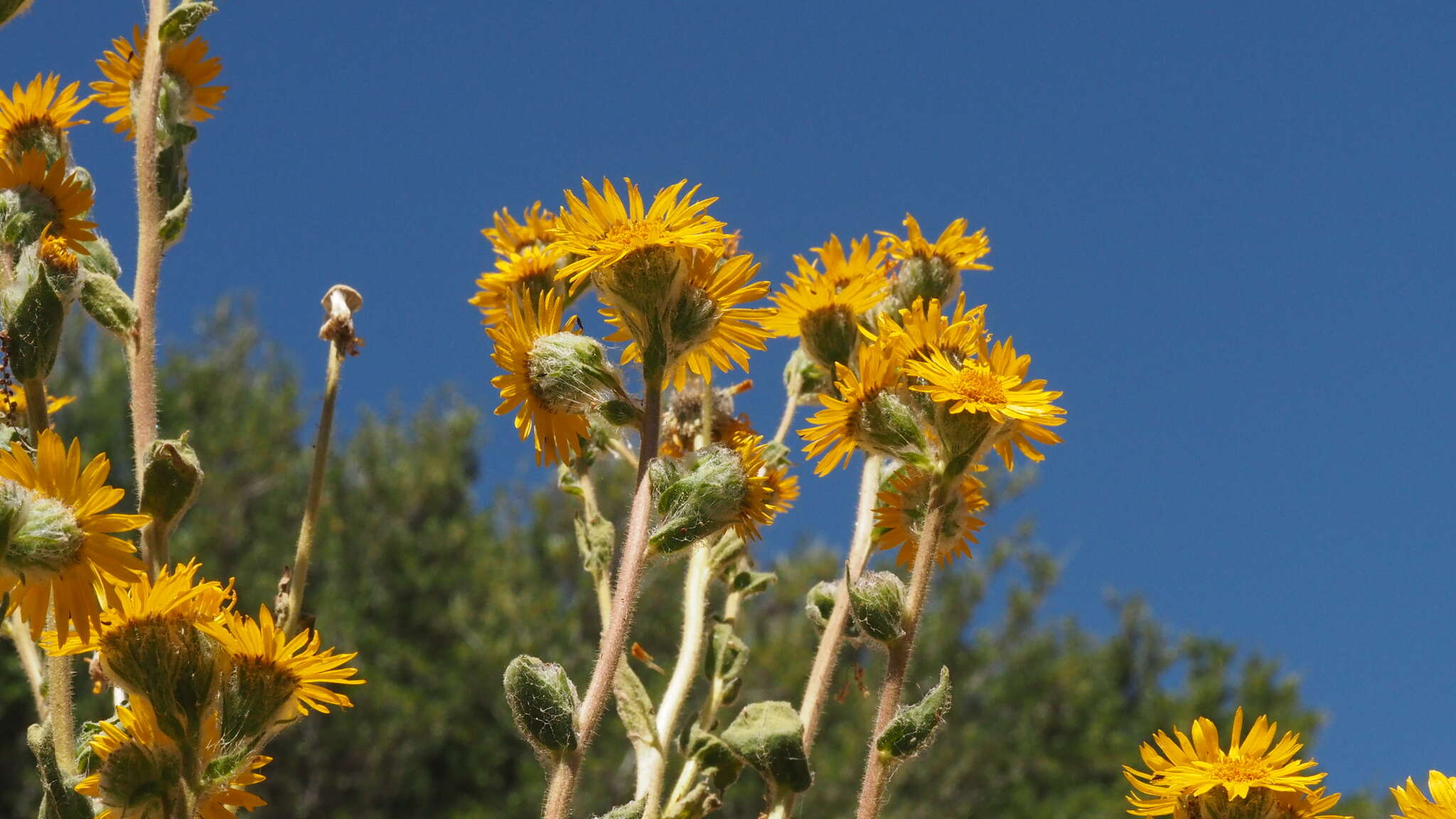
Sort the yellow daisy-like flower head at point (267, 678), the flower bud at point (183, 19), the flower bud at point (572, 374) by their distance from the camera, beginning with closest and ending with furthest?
the yellow daisy-like flower head at point (267, 678)
the flower bud at point (572, 374)
the flower bud at point (183, 19)

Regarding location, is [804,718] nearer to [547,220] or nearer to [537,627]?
[547,220]

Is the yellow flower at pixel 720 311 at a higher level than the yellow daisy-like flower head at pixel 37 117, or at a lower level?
lower

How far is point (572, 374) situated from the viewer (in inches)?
53.2

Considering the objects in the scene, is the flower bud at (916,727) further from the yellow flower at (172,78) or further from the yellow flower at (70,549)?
the yellow flower at (172,78)

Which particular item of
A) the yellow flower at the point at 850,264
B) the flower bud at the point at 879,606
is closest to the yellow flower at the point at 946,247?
the yellow flower at the point at 850,264

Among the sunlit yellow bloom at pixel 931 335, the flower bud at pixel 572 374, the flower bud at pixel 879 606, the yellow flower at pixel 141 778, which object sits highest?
the sunlit yellow bloom at pixel 931 335

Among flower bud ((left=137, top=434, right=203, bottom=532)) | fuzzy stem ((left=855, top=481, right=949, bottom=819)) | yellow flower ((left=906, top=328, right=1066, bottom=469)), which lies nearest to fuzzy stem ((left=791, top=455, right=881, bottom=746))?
fuzzy stem ((left=855, top=481, right=949, bottom=819))

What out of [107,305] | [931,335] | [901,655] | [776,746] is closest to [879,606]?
[901,655]

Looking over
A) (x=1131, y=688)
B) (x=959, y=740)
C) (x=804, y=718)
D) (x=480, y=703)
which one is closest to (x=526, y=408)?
(x=804, y=718)

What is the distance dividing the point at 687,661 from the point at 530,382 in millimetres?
460

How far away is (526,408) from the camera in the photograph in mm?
1403

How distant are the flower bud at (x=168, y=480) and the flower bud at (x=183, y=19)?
643mm

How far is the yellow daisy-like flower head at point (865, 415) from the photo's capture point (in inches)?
56.1

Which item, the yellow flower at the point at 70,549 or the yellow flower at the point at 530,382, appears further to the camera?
the yellow flower at the point at 530,382
